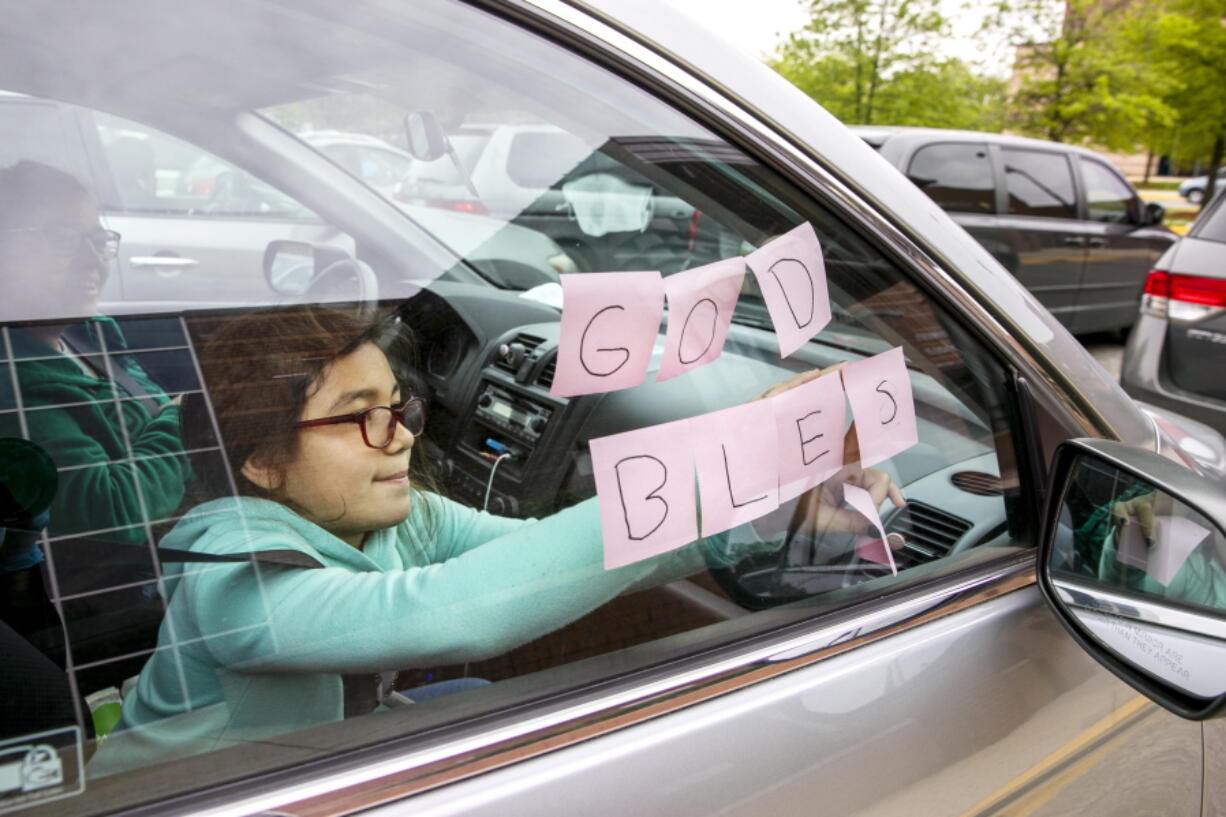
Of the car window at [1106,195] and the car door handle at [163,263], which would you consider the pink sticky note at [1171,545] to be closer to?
the car door handle at [163,263]

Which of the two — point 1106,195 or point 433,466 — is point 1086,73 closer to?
point 1106,195

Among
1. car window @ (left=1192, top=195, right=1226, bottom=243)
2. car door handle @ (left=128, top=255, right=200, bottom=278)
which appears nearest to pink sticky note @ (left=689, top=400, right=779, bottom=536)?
car door handle @ (left=128, top=255, right=200, bottom=278)

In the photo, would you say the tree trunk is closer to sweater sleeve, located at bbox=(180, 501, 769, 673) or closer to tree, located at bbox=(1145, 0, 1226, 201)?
tree, located at bbox=(1145, 0, 1226, 201)

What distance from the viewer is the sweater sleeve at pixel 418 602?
973 millimetres

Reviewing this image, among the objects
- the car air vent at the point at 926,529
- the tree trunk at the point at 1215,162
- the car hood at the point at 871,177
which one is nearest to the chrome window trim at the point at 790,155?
the car hood at the point at 871,177

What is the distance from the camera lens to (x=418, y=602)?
1.06 metres

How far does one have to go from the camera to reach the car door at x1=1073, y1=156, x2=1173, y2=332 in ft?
24.8

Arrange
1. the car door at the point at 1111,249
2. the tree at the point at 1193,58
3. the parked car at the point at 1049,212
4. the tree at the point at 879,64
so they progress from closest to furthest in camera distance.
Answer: the parked car at the point at 1049,212
the car door at the point at 1111,249
the tree at the point at 879,64
the tree at the point at 1193,58

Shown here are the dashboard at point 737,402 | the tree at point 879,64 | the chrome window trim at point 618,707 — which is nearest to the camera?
the chrome window trim at point 618,707

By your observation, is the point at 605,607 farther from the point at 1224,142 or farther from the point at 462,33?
the point at 1224,142

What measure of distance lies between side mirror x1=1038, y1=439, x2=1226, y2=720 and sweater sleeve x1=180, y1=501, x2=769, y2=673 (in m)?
0.49

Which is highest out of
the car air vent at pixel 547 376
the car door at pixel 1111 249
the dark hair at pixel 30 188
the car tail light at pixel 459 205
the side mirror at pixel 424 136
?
the side mirror at pixel 424 136

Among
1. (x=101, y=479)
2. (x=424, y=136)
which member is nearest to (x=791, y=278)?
(x=101, y=479)

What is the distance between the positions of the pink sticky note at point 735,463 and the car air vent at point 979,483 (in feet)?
1.26
